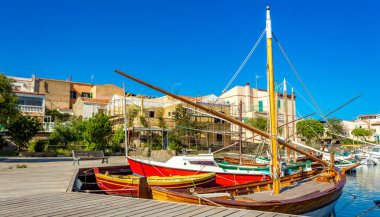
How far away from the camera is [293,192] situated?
37.4 ft

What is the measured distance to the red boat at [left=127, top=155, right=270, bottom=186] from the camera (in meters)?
17.1

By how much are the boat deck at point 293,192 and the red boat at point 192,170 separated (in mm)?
3650

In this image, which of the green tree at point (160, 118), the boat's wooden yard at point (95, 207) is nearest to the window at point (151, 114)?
the green tree at point (160, 118)

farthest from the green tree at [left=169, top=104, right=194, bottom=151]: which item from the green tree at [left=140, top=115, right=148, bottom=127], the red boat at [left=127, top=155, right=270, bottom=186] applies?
the red boat at [left=127, top=155, right=270, bottom=186]

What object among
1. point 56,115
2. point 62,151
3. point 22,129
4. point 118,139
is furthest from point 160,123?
point 56,115

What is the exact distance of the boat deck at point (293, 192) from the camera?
Answer: 10.3 m

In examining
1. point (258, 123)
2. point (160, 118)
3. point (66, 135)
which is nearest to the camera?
point (66, 135)

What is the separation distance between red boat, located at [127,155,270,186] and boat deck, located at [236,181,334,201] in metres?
3.65

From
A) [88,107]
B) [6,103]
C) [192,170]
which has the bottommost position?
[192,170]

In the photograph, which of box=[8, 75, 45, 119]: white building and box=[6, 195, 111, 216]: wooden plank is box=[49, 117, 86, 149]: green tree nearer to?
box=[8, 75, 45, 119]: white building

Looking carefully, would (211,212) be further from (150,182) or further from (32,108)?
(32,108)

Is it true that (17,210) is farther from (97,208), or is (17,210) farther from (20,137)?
(20,137)

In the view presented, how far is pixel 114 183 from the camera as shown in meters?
14.2

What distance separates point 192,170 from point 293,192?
6773mm
